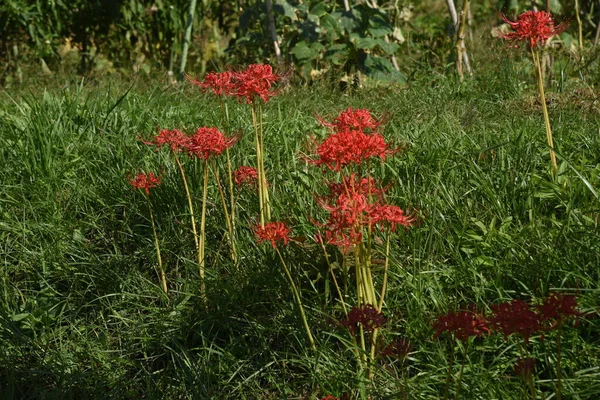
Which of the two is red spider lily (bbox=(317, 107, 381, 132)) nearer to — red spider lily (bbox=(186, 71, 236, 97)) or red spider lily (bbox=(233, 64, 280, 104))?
red spider lily (bbox=(233, 64, 280, 104))

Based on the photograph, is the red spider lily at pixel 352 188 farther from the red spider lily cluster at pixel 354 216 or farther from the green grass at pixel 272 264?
the green grass at pixel 272 264

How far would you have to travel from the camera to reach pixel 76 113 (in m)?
4.72

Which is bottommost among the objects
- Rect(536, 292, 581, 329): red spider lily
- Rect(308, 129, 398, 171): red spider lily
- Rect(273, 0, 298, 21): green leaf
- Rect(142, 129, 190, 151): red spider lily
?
Rect(273, 0, 298, 21): green leaf

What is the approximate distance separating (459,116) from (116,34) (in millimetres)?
4477

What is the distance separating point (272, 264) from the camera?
10.4ft

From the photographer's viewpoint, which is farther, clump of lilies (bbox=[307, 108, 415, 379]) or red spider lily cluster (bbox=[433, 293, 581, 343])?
clump of lilies (bbox=[307, 108, 415, 379])

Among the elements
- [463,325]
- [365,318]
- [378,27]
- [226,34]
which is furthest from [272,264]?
[226,34]

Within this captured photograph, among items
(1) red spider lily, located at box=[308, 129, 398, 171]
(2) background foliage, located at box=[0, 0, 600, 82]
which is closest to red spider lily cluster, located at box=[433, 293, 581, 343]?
(1) red spider lily, located at box=[308, 129, 398, 171]

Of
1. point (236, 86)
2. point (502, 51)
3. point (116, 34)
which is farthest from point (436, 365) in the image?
point (116, 34)

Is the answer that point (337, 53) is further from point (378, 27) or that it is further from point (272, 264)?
point (272, 264)

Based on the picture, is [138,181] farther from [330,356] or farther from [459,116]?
[459,116]

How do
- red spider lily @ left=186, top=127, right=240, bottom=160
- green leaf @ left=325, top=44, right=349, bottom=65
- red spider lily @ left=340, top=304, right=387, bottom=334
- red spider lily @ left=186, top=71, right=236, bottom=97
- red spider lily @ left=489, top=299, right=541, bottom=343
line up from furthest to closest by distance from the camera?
green leaf @ left=325, top=44, right=349, bottom=65 < red spider lily @ left=186, top=71, right=236, bottom=97 < red spider lily @ left=186, top=127, right=240, bottom=160 < red spider lily @ left=340, top=304, right=387, bottom=334 < red spider lily @ left=489, top=299, right=541, bottom=343

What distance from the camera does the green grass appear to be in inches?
111

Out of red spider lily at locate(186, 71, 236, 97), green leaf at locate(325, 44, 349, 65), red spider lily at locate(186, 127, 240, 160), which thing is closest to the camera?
red spider lily at locate(186, 127, 240, 160)
